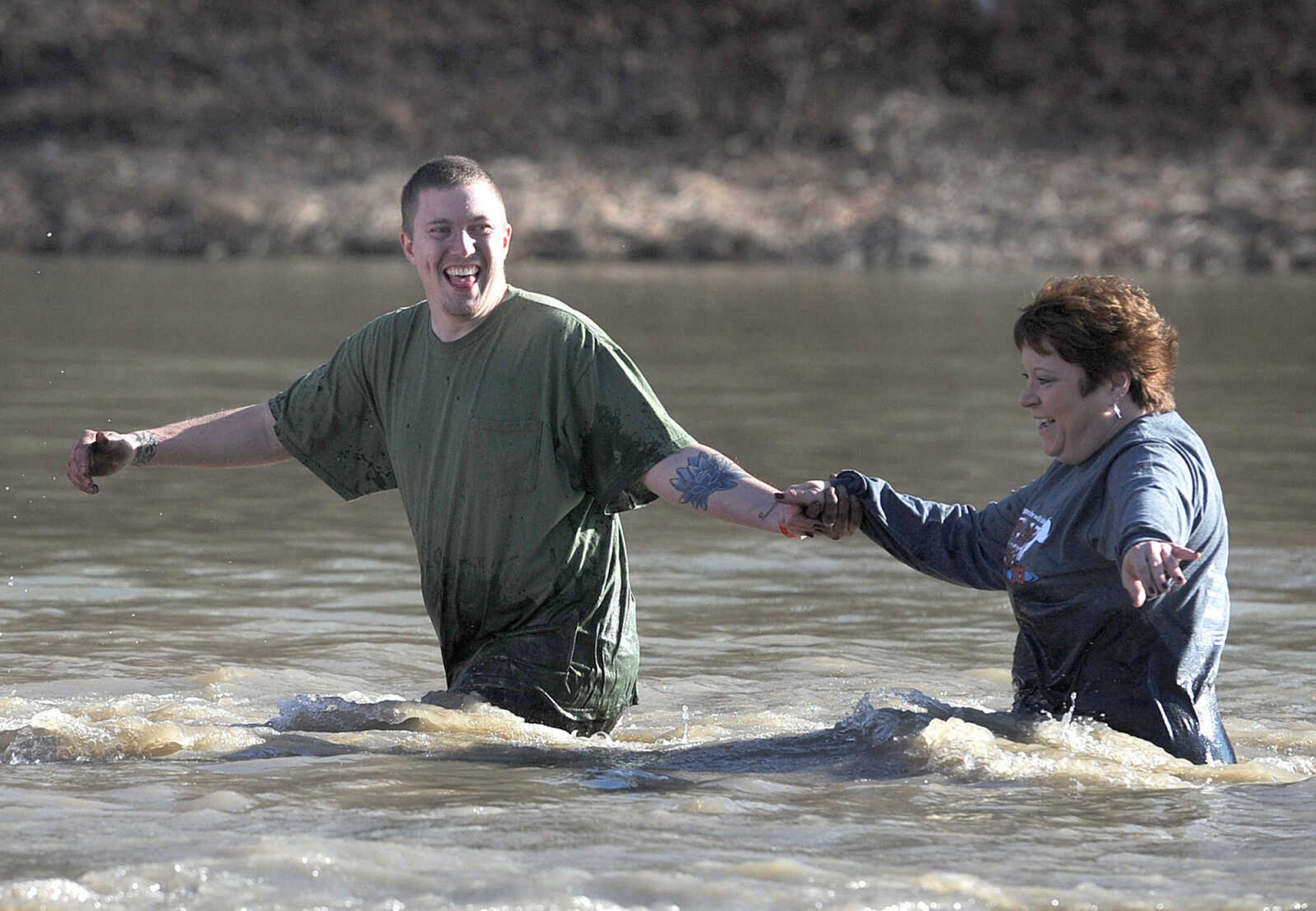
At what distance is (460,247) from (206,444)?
1.11m

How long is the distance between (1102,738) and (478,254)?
206 cm

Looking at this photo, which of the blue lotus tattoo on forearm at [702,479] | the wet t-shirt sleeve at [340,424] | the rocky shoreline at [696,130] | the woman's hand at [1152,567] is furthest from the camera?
the rocky shoreline at [696,130]

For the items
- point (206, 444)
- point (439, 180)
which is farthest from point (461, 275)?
point (206, 444)

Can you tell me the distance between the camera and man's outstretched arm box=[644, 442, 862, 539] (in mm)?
5730

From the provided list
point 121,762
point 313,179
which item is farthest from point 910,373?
point 313,179

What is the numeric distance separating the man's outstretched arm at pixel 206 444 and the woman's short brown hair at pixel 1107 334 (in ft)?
7.41

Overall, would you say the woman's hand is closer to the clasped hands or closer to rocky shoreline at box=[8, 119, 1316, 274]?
the clasped hands

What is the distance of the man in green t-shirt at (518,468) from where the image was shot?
5773 mm

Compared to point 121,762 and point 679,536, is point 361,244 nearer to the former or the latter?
point 679,536

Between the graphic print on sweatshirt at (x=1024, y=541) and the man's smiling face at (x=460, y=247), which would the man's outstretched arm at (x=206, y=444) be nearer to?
the man's smiling face at (x=460, y=247)

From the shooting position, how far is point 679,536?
1005 centimetres

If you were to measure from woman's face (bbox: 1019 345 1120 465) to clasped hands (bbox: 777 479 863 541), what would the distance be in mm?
623

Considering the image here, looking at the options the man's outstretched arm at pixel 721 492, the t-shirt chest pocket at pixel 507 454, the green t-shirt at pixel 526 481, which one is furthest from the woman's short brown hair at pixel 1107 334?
the t-shirt chest pocket at pixel 507 454

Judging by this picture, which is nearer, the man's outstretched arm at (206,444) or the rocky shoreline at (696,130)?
the man's outstretched arm at (206,444)
